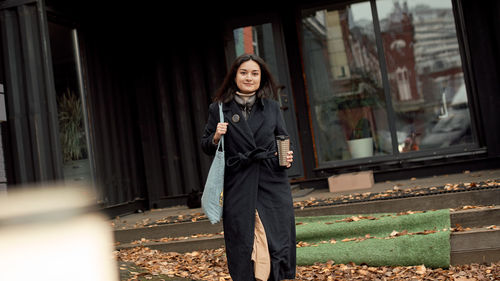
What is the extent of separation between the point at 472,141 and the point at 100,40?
5.74 m

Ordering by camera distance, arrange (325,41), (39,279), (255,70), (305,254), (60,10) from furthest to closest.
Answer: (325,41), (60,10), (305,254), (39,279), (255,70)

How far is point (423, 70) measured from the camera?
891 centimetres

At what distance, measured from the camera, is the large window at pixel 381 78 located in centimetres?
831

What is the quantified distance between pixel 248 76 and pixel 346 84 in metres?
5.35

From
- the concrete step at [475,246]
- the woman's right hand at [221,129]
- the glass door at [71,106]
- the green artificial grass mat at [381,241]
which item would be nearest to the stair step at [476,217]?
the green artificial grass mat at [381,241]

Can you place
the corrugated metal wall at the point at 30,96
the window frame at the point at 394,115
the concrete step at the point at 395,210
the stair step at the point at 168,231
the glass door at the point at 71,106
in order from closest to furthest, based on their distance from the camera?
the corrugated metal wall at the point at 30,96 < the concrete step at the point at 395,210 < the stair step at the point at 168,231 < the glass door at the point at 71,106 < the window frame at the point at 394,115

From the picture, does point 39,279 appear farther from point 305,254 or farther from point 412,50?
point 412,50

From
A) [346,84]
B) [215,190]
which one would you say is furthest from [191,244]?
[346,84]

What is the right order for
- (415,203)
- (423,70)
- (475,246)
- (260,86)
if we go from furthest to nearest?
(423,70) → (415,203) → (475,246) → (260,86)

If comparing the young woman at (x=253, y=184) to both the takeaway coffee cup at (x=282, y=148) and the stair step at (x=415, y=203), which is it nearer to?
the takeaway coffee cup at (x=282, y=148)

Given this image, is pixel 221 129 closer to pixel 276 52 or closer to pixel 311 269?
pixel 311 269

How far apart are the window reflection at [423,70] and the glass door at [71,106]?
474 cm

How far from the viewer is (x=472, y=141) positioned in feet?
26.5

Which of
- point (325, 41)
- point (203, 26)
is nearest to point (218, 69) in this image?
point (203, 26)
